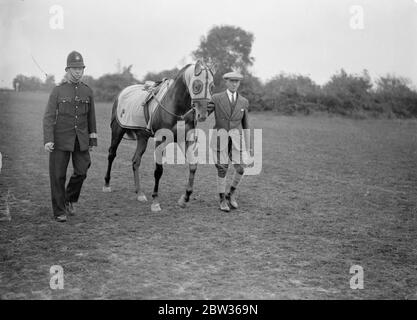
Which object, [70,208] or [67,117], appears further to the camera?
[70,208]

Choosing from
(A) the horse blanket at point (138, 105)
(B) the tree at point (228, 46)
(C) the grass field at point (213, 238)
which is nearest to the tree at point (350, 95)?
(B) the tree at point (228, 46)

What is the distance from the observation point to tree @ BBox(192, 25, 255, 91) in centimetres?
5075

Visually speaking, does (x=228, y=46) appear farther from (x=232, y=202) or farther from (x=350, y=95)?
(x=232, y=202)

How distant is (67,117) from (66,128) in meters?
0.16

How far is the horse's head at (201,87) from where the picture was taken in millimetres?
6176

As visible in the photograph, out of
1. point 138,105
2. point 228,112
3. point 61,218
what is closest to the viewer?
point 61,218

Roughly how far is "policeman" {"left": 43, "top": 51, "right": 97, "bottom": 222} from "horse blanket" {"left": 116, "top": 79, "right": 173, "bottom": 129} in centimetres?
135

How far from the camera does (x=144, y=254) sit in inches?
189

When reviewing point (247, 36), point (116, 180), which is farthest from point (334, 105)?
point (116, 180)

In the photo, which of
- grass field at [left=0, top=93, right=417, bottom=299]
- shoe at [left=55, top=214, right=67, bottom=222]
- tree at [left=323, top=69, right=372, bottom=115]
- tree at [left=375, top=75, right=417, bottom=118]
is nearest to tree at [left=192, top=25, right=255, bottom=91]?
tree at [left=323, top=69, right=372, bottom=115]

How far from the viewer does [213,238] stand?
542 cm

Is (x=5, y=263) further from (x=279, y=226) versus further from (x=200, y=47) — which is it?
(x=200, y=47)

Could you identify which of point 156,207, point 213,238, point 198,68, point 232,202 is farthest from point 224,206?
point 198,68

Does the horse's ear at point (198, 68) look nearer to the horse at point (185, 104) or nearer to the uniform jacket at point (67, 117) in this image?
the horse at point (185, 104)
